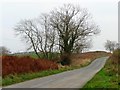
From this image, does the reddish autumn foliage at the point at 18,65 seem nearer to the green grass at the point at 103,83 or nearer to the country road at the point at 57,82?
the country road at the point at 57,82

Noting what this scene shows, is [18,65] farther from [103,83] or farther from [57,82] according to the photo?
[103,83]

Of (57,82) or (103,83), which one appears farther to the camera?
(57,82)

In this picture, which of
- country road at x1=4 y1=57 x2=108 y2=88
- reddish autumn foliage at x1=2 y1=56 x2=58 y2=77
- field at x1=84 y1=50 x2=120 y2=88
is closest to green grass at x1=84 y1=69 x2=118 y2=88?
field at x1=84 y1=50 x2=120 y2=88

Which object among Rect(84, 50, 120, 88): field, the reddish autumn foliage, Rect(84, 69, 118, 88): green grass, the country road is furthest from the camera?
the reddish autumn foliage

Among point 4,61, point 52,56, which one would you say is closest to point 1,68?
point 4,61

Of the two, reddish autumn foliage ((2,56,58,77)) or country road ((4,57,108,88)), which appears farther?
reddish autumn foliage ((2,56,58,77))

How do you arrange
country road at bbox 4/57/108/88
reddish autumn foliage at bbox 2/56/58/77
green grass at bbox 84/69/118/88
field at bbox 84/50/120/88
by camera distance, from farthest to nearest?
reddish autumn foliage at bbox 2/56/58/77 → country road at bbox 4/57/108/88 → field at bbox 84/50/120/88 → green grass at bbox 84/69/118/88

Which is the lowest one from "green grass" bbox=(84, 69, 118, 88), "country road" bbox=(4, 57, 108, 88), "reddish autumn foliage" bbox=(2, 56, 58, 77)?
"country road" bbox=(4, 57, 108, 88)

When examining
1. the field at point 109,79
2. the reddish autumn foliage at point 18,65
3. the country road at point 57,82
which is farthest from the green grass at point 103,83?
the reddish autumn foliage at point 18,65

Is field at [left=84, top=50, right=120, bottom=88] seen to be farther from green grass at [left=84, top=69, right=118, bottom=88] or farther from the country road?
the country road

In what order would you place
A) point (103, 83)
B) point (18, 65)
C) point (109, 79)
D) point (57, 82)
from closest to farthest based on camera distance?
1. point (103, 83)
2. point (57, 82)
3. point (109, 79)
4. point (18, 65)

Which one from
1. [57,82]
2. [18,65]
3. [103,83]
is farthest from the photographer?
[18,65]

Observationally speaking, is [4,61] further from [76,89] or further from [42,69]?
[76,89]

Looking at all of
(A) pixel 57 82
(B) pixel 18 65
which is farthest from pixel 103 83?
(B) pixel 18 65
